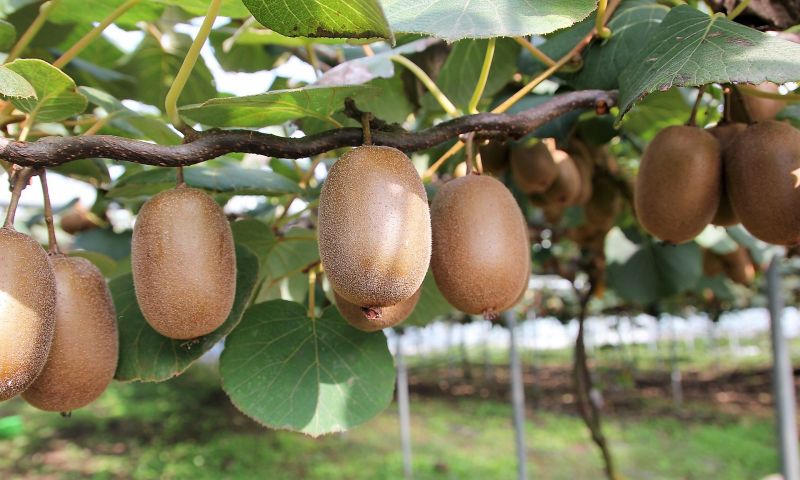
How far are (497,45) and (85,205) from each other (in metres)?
1.79

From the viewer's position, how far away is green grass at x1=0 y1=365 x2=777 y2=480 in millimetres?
7332

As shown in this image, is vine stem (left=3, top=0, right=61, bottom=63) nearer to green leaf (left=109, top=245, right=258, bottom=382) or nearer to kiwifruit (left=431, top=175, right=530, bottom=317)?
green leaf (left=109, top=245, right=258, bottom=382)

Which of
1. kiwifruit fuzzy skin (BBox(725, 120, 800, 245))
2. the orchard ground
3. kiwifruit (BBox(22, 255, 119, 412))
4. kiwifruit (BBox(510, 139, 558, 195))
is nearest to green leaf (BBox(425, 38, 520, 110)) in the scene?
kiwifruit (BBox(510, 139, 558, 195))

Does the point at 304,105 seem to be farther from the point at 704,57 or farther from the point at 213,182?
the point at 704,57

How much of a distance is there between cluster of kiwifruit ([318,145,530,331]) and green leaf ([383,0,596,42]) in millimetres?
148

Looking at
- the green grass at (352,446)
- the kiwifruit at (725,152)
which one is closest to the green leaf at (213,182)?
the kiwifruit at (725,152)

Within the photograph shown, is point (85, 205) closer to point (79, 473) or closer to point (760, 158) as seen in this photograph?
point (760, 158)

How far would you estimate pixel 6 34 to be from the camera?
1037mm

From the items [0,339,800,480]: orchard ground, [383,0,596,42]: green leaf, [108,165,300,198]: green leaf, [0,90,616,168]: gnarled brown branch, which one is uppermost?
[383,0,596,42]: green leaf

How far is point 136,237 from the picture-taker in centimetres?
75

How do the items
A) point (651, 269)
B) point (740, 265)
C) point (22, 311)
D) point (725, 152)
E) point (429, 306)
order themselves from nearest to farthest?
point (22, 311) → point (725, 152) → point (429, 306) → point (651, 269) → point (740, 265)

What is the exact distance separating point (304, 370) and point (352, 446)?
8.19m

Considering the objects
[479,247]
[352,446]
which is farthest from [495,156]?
[352,446]

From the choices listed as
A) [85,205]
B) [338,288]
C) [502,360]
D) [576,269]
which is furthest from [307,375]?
[502,360]
